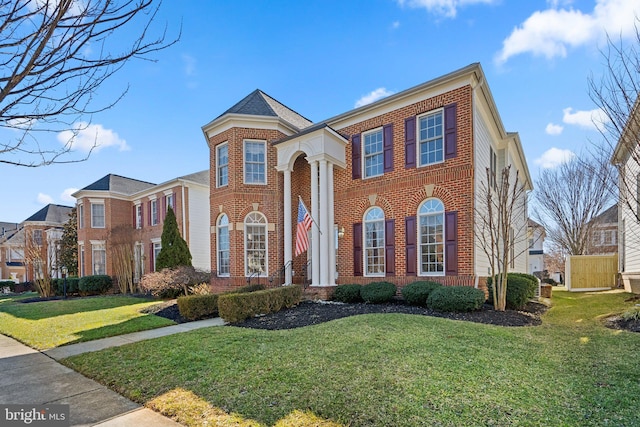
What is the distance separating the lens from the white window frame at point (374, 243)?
470 inches

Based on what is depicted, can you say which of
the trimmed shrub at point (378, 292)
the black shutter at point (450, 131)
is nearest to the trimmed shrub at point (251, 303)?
the trimmed shrub at point (378, 292)

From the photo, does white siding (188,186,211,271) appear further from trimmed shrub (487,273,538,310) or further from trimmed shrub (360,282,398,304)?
trimmed shrub (487,273,538,310)

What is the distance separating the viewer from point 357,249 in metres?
12.5

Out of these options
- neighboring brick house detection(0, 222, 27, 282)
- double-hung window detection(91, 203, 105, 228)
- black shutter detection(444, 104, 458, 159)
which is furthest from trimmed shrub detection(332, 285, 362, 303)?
neighboring brick house detection(0, 222, 27, 282)

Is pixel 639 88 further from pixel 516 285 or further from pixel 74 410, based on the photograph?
pixel 74 410

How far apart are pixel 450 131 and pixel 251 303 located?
25.8ft

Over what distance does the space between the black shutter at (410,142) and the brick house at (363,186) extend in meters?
0.03

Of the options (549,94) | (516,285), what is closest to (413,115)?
(549,94)

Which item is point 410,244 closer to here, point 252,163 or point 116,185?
point 252,163

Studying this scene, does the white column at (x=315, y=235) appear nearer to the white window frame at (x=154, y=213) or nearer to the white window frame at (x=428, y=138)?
the white window frame at (x=428, y=138)

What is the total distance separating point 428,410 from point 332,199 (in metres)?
9.44

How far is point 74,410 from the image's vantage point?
3758 mm

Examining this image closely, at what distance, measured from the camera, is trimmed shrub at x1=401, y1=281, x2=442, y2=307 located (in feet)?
31.2

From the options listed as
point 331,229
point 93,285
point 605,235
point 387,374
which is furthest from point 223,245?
point 605,235
